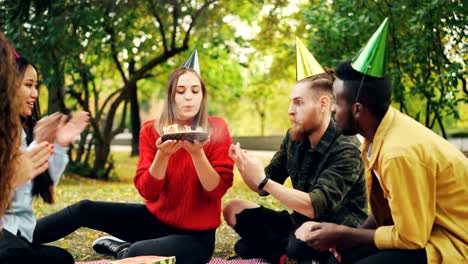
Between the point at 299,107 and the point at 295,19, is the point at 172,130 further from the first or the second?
the point at 295,19

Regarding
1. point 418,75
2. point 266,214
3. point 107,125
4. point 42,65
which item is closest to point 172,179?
point 266,214

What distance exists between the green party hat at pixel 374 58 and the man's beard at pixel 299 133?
90cm

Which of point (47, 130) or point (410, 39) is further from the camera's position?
point (410, 39)

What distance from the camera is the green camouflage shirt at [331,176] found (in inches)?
153

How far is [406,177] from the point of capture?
294 cm

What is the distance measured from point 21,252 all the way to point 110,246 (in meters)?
1.20

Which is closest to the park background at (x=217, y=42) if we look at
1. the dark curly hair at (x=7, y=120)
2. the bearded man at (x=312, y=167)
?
the bearded man at (x=312, y=167)

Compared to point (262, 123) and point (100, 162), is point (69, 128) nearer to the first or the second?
point (100, 162)

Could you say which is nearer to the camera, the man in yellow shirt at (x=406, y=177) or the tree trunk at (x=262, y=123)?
the man in yellow shirt at (x=406, y=177)

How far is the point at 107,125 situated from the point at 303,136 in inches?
457

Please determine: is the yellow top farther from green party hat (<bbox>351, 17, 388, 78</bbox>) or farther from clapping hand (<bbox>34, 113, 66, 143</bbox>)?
clapping hand (<bbox>34, 113, 66, 143</bbox>)

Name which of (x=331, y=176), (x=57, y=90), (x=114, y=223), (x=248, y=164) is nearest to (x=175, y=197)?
(x=114, y=223)

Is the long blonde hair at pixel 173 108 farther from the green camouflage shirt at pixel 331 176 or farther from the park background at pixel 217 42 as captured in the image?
the park background at pixel 217 42

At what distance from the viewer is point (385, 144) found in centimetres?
305
